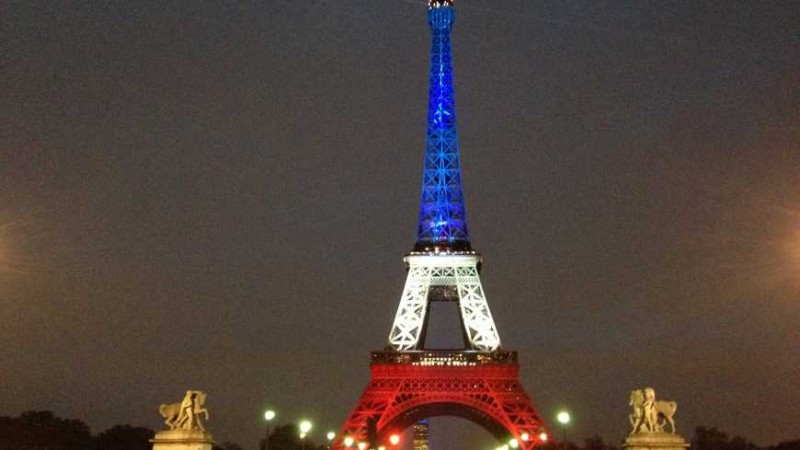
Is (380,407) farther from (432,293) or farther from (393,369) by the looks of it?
(432,293)

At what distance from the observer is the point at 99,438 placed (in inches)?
5054

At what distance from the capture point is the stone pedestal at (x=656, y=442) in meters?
38.9

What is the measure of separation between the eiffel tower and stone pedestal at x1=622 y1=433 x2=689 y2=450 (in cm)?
3474

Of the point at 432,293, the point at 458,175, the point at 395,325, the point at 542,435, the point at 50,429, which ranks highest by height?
the point at 458,175

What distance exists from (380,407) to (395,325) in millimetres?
12846

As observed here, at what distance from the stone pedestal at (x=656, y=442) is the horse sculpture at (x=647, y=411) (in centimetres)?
57

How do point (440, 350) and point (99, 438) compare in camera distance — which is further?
point (99, 438)

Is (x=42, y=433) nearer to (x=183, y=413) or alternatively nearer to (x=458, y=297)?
(x=458, y=297)

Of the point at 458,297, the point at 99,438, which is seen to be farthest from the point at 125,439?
the point at 458,297

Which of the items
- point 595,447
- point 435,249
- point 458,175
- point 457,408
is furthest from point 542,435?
point 458,175

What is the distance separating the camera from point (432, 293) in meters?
109

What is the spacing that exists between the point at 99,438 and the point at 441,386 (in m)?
61.0

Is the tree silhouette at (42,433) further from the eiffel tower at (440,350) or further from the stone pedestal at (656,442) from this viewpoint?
the stone pedestal at (656,442)

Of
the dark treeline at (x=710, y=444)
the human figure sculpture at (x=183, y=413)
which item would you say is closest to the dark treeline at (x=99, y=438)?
the dark treeline at (x=710, y=444)
